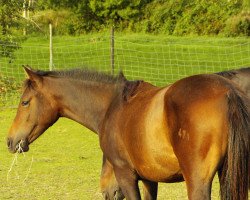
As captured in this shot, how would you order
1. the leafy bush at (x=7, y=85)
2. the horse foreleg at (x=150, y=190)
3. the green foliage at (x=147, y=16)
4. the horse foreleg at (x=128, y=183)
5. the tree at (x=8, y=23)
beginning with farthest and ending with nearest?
the green foliage at (x=147, y=16) < the tree at (x=8, y=23) < the leafy bush at (x=7, y=85) < the horse foreleg at (x=150, y=190) < the horse foreleg at (x=128, y=183)

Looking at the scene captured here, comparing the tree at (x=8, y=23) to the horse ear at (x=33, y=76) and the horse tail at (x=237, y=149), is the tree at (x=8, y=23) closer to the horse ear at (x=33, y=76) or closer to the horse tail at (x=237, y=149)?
the horse ear at (x=33, y=76)

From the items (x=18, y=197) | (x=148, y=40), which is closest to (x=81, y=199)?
(x=18, y=197)

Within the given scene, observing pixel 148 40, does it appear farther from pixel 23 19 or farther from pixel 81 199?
pixel 81 199

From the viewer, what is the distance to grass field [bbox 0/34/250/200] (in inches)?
332

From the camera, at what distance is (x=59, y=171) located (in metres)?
9.46

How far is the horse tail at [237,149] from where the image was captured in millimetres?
4926

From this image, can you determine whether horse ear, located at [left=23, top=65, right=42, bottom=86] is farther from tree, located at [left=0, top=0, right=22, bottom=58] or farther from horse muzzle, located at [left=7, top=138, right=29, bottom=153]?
tree, located at [left=0, top=0, right=22, bottom=58]

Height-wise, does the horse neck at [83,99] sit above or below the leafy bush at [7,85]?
above

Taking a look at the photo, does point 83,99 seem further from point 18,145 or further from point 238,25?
point 238,25

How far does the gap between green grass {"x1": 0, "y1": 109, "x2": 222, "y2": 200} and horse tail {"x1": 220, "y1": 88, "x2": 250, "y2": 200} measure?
9.62ft

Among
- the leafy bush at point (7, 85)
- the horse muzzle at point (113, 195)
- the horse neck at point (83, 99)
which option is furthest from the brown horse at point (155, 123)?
the leafy bush at point (7, 85)

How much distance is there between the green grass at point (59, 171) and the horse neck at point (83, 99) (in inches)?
71.3

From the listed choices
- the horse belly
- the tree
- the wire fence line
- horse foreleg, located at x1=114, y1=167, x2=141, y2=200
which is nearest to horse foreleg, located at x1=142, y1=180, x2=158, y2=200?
horse foreleg, located at x1=114, y1=167, x2=141, y2=200

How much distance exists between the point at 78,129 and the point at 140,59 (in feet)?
25.0
